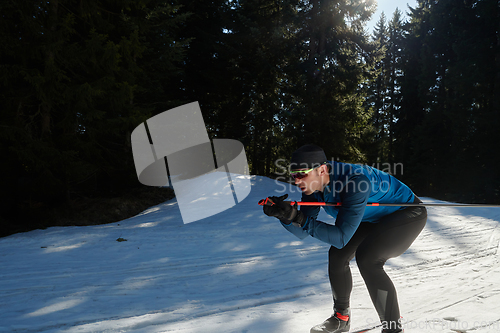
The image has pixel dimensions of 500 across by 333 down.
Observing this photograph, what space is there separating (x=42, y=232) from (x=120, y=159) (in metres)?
4.15

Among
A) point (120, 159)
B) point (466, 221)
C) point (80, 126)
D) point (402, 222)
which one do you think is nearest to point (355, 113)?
point (466, 221)

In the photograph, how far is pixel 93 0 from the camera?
8594 mm

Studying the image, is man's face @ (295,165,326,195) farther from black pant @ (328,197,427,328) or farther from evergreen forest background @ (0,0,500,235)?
evergreen forest background @ (0,0,500,235)

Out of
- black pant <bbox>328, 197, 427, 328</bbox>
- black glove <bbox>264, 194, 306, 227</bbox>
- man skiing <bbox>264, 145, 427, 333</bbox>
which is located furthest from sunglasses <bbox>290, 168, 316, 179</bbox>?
black pant <bbox>328, 197, 427, 328</bbox>

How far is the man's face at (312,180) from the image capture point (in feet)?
6.82

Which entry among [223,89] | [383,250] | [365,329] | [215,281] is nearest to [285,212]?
[383,250]

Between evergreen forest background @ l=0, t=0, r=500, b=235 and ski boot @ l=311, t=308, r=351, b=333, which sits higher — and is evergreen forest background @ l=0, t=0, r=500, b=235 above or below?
above

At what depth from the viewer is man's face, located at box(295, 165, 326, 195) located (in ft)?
6.82

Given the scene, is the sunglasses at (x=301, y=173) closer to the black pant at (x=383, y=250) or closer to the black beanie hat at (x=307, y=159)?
the black beanie hat at (x=307, y=159)

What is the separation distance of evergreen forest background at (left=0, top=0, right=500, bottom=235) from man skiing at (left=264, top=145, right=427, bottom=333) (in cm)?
749

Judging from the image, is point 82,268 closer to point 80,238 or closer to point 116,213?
point 80,238

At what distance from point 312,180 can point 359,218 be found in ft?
1.23

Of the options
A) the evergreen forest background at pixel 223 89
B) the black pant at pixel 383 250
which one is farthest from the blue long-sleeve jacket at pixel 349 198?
the evergreen forest background at pixel 223 89

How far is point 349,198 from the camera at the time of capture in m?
1.94
